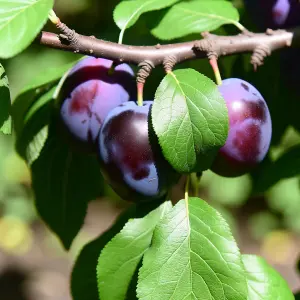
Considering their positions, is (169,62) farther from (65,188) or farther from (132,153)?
(65,188)

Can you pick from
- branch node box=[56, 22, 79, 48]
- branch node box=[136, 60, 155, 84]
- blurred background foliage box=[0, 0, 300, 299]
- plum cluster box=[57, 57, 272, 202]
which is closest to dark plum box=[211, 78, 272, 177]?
plum cluster box=[57, 57, 272, 202]

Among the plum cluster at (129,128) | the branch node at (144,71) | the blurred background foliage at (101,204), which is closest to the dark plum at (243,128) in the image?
the plum cluster at (129,128)

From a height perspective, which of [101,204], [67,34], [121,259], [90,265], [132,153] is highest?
[67,34]

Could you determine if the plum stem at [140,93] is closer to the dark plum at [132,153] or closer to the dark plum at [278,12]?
the dark plum at [132,153]

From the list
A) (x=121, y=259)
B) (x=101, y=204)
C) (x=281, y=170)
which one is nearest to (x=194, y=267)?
(x=121, y=259)

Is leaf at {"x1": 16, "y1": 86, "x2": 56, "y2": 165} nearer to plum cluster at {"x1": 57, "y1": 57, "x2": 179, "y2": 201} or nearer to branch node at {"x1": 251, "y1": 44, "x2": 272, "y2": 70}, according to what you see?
plum cluster at {"x1": 57, "y1": 57, "x2": 179, "y2": 201}
